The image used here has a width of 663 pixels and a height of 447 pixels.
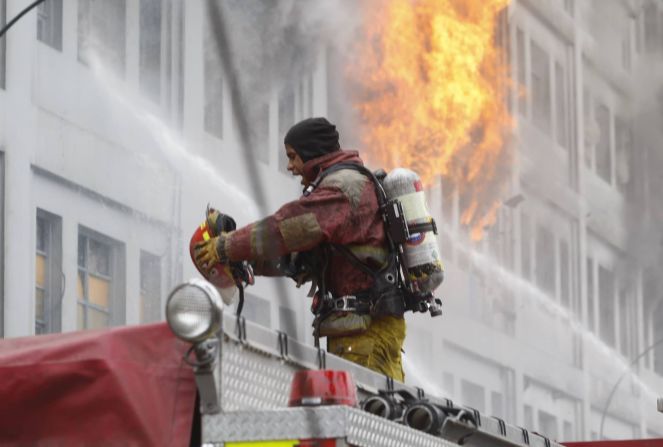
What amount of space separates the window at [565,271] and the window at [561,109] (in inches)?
87.2

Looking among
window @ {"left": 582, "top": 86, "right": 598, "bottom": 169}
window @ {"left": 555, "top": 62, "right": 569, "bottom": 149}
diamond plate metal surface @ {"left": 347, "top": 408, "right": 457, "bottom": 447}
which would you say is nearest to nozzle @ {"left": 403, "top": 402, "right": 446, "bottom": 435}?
diamond plate metal surface @ {"left": 347, "top": 408, "right": 457, "bottom": 447}

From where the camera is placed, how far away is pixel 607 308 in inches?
1431

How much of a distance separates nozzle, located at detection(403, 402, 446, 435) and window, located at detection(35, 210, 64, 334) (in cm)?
1687

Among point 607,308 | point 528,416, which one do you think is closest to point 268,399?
point 528,416

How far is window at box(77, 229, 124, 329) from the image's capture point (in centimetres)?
2167

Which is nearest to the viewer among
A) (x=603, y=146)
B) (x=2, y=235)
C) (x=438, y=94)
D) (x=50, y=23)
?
(x=2, y=235)

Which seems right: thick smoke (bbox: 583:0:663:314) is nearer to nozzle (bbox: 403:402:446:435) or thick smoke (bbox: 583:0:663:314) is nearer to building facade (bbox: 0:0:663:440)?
building facade (bbox: 0:0:663:440)

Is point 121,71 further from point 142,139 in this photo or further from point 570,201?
point 570,201

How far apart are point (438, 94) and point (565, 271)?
771cm

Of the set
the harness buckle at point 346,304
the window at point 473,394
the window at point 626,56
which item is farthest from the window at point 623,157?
the harness buckle at point 346,304

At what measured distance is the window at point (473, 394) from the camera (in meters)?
32.4

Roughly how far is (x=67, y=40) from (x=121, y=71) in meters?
0.87

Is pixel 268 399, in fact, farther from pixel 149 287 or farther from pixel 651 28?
pixel 651 28

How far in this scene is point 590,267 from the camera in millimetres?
36125
